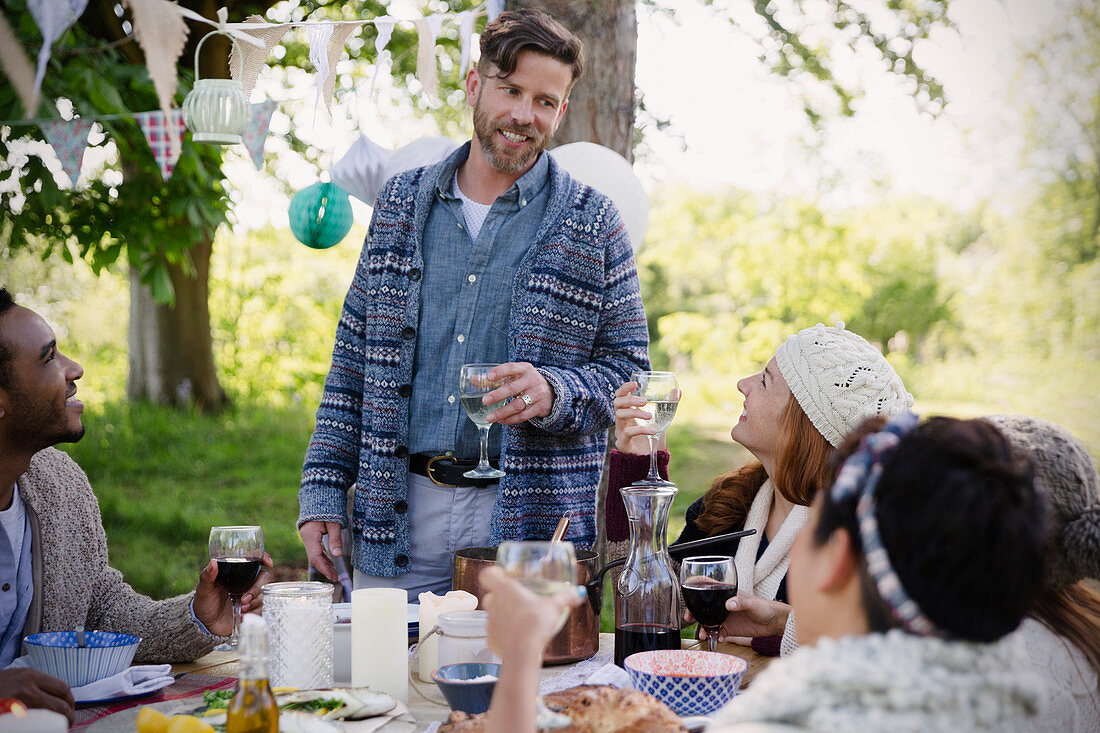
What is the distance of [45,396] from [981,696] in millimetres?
2060

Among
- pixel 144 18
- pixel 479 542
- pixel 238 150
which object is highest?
pixel 238 150

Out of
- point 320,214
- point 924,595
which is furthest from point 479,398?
point 320,214

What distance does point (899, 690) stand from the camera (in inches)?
42.9

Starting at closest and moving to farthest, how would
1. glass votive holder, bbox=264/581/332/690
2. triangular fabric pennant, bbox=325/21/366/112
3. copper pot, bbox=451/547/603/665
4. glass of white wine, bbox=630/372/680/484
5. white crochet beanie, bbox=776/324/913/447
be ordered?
glass votive holder, bbox=264/581/332/690, copper pot, bbox=451/547/603/665, glass of white wine, bbox=630/372/680/484, white crochet beanie, bbox=776/324/913/447, triangular fabric pennant, bbox=325/21/366/112

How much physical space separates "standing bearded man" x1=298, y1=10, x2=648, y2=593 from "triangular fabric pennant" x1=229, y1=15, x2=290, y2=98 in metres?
0.82

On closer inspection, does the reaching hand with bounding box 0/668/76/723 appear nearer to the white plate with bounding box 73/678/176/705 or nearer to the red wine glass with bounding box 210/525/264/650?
the white plate with bounding box 73/678/176/705

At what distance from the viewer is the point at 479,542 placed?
271cm

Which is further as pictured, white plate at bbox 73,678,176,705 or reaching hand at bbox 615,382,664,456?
reaching hand at bbox 615,382,664,456

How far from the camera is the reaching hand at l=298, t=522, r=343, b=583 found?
2.68m

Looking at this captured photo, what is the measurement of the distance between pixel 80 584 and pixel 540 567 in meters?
1.47

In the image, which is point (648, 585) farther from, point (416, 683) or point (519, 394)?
point (519, 394)

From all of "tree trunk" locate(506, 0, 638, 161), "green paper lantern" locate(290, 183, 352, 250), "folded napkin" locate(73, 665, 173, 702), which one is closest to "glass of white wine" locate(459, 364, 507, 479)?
"folded napkin" locate(73, 665, 173, 702)

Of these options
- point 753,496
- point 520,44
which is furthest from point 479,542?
point 520,44

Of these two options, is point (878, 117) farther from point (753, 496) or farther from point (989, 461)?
point (989, 461)
